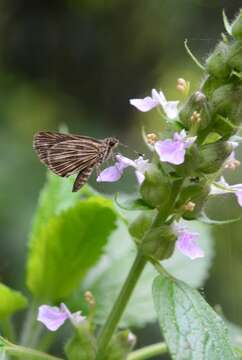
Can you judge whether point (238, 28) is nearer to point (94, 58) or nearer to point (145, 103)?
point (145, 103)

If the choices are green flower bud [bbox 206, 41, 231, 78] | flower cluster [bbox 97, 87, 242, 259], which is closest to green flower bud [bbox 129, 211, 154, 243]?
flower cluster [bbox 97, 87, 242, 259]

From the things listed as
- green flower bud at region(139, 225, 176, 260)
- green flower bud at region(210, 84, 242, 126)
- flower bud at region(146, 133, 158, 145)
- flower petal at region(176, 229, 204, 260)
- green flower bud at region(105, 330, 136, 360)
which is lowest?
green flower bud at region(105, 330, 136, 360)

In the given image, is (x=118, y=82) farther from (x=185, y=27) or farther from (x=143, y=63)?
(x=185, y=27)

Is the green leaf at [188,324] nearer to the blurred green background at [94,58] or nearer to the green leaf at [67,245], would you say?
the green leaf at [67,245]

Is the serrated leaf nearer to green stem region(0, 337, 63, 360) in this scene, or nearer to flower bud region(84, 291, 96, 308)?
flower bud region(84, 291, 96, 308)

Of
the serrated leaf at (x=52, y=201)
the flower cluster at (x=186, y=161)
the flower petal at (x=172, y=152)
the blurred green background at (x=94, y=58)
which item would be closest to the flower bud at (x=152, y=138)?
the flower cluster at (x=186, y=161)

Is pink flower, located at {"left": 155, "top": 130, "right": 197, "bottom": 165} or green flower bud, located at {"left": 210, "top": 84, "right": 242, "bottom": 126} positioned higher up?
green flower bud, located at {"left": 210, "top": 84, "right": 242, "bottom": 126}

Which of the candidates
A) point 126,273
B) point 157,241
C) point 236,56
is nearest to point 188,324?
point 157,241
